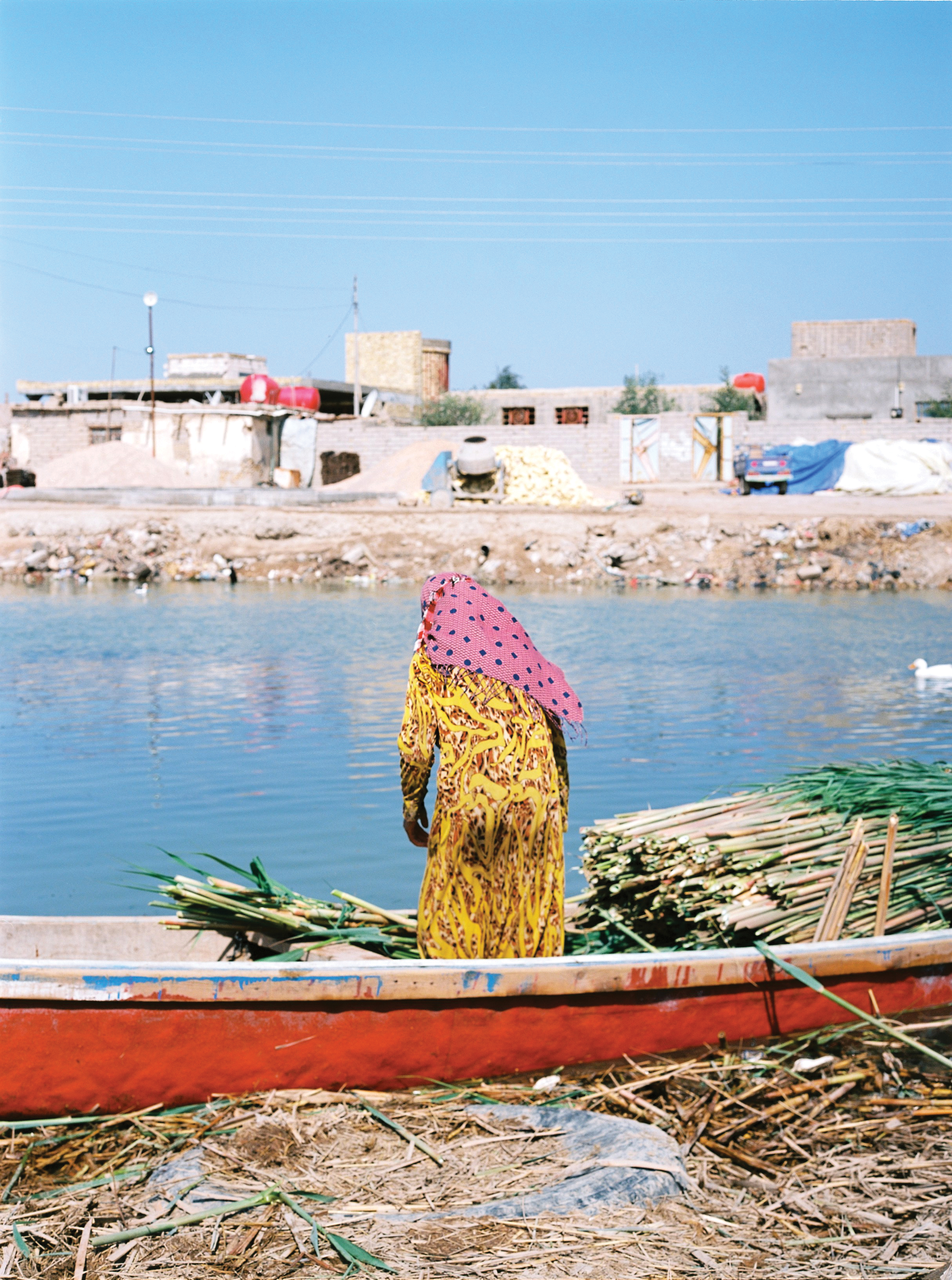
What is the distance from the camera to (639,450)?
33844 mm

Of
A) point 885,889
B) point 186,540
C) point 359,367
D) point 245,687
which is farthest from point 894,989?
point 359,367

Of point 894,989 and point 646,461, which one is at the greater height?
point 646,461

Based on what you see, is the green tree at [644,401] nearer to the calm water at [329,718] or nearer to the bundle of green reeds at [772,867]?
the calm water at [329,718]

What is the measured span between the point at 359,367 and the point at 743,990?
1907 inches

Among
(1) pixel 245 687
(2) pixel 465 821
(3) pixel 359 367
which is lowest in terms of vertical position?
(1) pixel 245 687

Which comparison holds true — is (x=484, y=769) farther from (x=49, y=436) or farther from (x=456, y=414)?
(x=456, y=414)

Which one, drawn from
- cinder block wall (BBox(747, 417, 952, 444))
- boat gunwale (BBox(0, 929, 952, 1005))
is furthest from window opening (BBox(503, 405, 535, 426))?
boat gunwale (BBox(0, 929, 952, 1005))

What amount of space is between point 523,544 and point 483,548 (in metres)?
0.80

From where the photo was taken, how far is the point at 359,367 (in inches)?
2007

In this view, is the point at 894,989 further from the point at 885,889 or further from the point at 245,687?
the point at 245,687

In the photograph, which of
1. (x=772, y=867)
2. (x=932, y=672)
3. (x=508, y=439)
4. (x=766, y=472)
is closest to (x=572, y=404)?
(x=508, y=439)

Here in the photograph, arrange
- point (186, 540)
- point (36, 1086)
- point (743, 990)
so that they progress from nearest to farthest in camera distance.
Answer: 1. point (36, 1086)
2. point (743, 990)
3. point (186, 540)

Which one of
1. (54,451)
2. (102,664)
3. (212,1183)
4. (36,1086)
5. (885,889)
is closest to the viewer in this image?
(212,1183)

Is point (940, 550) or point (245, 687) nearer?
point (245, 687)
